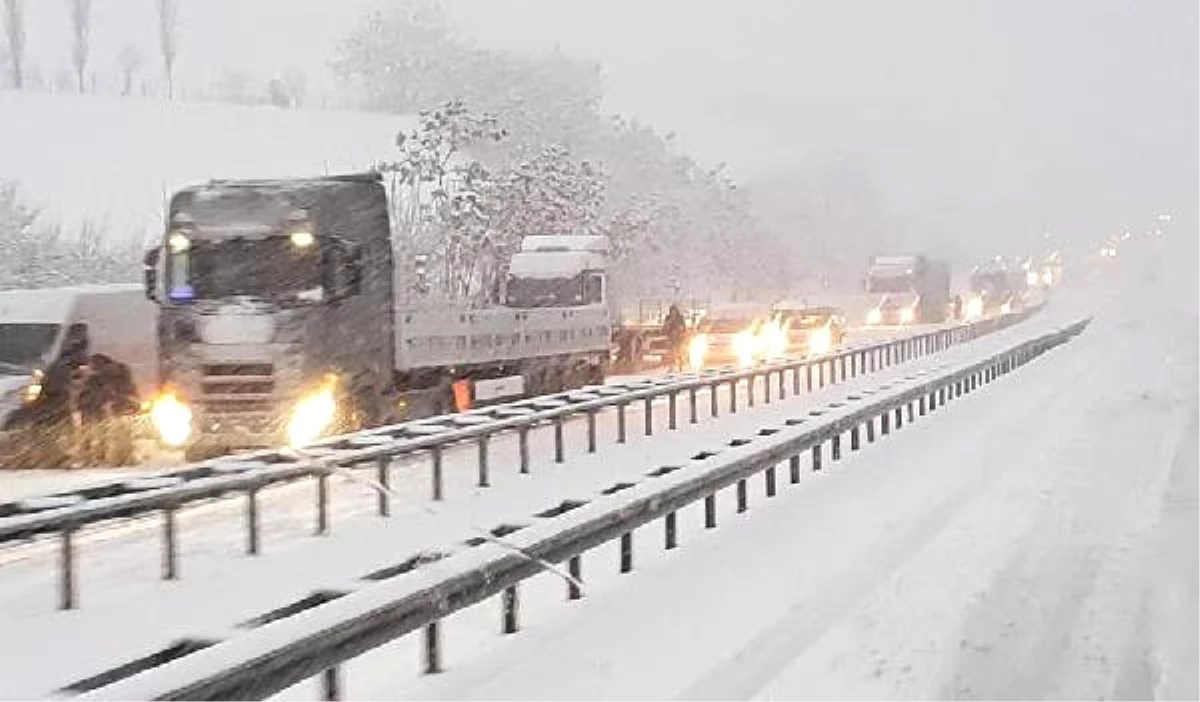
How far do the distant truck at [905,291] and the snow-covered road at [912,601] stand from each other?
206ft

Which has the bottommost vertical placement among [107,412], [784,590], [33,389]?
[784,590]

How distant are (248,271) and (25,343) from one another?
17.6ft

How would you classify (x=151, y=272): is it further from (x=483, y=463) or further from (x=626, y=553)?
(x=626, y=553)

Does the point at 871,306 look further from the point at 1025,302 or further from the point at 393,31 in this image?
the point at 393,31

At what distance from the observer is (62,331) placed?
24.3m

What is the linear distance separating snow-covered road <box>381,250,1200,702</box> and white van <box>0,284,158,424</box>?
12127 mm

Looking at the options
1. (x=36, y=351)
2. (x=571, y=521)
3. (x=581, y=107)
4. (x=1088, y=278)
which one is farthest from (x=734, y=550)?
(x=1088, y=278)

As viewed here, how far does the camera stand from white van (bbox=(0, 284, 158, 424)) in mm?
23312

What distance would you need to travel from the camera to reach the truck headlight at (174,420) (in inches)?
798

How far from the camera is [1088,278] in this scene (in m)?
178

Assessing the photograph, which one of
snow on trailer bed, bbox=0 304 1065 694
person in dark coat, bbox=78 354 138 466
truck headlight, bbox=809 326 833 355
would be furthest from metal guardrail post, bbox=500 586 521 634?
truck headlight, bbox=809 326 833 355

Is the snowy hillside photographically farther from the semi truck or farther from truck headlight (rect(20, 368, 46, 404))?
the semi truck

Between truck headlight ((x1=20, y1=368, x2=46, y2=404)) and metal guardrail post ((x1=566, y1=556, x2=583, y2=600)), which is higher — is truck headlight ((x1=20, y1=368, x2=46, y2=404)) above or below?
above

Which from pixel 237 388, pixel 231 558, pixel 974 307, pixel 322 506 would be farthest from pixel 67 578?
pixel 974 307
